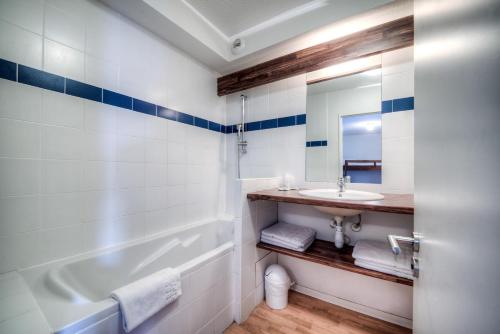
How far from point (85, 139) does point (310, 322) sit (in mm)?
1987

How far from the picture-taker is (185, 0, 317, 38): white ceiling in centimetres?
148

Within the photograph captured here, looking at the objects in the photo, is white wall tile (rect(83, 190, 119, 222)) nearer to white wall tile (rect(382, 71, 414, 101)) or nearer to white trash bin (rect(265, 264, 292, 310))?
white trash bin (rect(265, 264, 292, 310))

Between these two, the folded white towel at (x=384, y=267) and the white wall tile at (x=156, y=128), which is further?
the white wall tile at (x=156, y=128)

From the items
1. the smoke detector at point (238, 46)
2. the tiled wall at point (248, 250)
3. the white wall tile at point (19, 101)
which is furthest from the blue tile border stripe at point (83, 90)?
the smoke detector at point (238, 46)

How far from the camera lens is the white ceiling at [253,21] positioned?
52.0 inches

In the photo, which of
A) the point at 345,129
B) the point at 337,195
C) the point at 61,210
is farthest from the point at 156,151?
the point at 345,129

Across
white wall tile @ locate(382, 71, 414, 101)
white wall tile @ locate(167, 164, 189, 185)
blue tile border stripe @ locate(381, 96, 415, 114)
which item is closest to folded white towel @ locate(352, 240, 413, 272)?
blue tile border stripe @ locate(381, 96, 415, 114)

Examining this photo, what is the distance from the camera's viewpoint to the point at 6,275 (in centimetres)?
93

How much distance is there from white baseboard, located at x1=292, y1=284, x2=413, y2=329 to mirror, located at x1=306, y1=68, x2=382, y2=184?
969mm

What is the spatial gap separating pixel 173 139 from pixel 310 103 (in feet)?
4.22

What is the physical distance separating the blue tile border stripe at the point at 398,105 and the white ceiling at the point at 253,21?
58cm

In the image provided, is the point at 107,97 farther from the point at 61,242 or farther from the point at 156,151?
the point at 61,242

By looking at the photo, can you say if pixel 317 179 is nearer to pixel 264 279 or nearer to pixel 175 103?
pixel 264 279

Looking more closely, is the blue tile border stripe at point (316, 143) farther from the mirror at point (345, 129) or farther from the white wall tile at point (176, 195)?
the white wall tile at point (176, 195)
